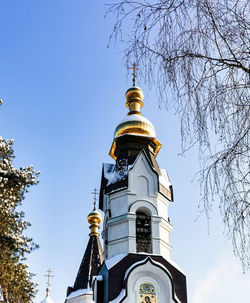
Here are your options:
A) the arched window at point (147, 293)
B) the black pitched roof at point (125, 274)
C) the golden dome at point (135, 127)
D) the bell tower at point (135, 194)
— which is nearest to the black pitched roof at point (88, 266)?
the bell tower at point (135, 194)

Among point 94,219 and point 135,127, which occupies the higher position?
point 135,127

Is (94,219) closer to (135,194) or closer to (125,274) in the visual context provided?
(135,194)

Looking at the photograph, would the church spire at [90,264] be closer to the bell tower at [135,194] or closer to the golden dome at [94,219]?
the golden dome at [94,219]

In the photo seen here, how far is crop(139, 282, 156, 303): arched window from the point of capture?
13711 mm

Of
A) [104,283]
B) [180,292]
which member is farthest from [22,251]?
[180,292]

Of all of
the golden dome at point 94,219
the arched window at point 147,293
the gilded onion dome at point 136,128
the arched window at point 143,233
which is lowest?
the arched window at point 147,293

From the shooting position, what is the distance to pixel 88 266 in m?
19.5

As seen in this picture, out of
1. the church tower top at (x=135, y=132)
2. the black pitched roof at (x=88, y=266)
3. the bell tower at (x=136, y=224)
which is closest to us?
the bell tower at (x=136, y=224)

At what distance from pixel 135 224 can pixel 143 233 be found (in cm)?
42

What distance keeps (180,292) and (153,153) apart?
217 inches

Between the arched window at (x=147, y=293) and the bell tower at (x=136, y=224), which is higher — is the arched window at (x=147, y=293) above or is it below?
below

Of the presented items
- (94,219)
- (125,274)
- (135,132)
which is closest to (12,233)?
(125,274)

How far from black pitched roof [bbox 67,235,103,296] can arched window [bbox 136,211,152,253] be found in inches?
186

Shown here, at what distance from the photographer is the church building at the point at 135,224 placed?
1394cm
